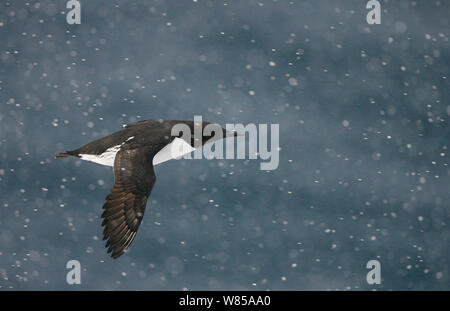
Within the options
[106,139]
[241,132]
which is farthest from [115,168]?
[241,132]

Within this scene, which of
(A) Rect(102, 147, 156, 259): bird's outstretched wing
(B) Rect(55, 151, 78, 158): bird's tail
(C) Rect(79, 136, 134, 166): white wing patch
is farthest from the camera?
(B) Rect(55, 151, 78, 158): bird's tail

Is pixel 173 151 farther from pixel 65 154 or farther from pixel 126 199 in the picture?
pixel 65 154

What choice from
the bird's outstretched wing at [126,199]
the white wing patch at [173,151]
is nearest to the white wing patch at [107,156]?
the bird's outstretched wing at [126,199]

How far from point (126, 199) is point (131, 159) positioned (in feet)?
2.14

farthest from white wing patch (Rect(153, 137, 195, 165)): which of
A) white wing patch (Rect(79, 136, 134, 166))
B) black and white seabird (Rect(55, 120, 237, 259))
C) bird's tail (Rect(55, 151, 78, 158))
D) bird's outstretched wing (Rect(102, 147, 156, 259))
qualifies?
bird's tail (Rect(55, 151, 78, 158))

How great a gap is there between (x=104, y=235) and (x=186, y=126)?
8.01 feet

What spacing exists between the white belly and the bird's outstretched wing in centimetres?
29

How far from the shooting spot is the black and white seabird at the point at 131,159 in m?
7.26

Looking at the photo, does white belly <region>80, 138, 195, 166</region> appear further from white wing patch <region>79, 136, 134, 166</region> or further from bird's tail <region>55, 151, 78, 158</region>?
bird's tail <region>55, 151, 78, 158</region>

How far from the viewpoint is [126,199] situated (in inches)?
293

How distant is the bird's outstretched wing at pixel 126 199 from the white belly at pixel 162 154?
0.29 m

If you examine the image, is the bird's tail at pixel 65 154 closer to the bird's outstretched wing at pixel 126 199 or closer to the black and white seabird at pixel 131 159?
the black and white seabird at pixel 131 159

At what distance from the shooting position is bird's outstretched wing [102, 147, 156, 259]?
23.6 ft

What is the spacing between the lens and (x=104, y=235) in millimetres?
7188
